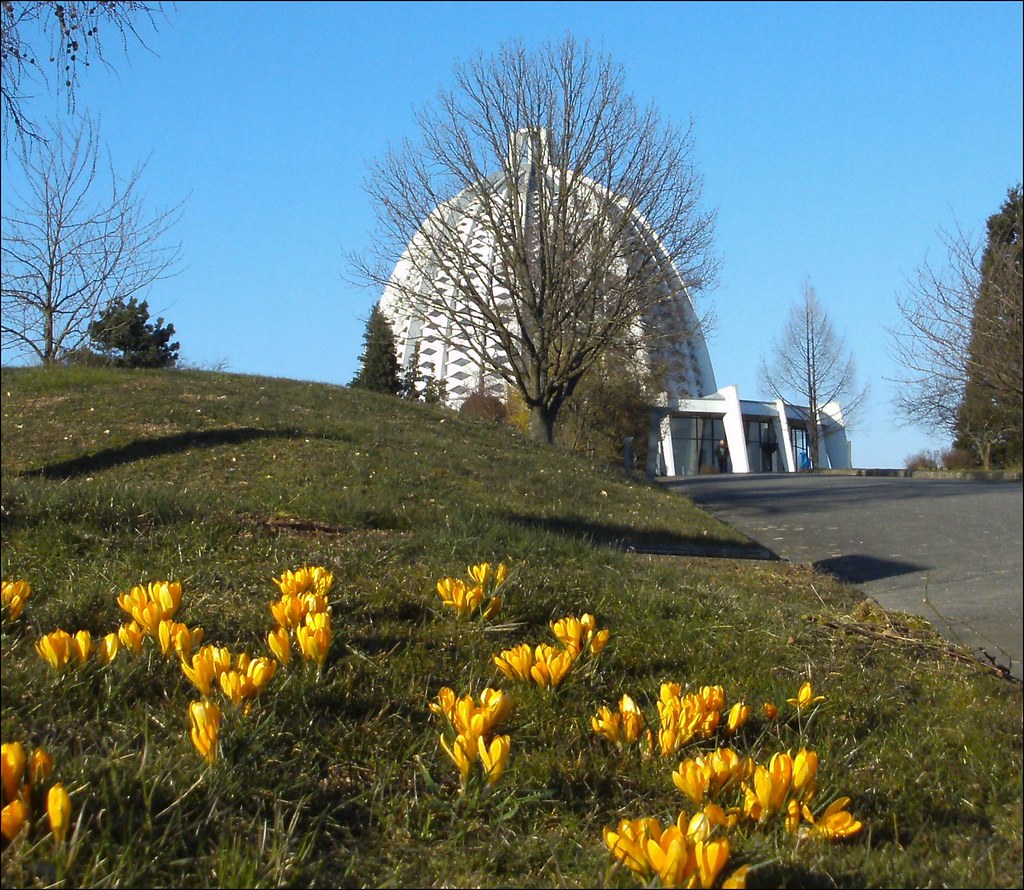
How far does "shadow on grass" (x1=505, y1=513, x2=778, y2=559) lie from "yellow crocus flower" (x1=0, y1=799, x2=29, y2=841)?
5348 mm

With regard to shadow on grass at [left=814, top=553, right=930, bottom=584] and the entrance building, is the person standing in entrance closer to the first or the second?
the entrance building

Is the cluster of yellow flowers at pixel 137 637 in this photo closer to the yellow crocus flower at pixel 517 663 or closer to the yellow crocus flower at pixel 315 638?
the yellow crocus flower at pixel 315 638

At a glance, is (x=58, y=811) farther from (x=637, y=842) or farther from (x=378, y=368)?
(x=378, y=368)

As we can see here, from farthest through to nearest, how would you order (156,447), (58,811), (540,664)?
1. (156,447)
2. (540,664)
3. (58,811)

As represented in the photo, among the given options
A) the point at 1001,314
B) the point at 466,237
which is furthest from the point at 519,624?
the point at 466,237

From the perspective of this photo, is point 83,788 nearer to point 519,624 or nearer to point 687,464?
point 519,624

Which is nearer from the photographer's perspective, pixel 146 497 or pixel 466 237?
pixel 146 497

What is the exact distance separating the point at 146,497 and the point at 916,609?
3.58 m

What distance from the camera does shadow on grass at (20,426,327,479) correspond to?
9.20 meters

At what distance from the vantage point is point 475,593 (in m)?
3.41

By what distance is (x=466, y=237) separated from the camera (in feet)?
78.1

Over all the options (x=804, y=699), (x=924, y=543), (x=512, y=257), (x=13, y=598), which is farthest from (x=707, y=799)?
(x=512, y=257)

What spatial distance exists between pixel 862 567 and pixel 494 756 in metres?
5.18

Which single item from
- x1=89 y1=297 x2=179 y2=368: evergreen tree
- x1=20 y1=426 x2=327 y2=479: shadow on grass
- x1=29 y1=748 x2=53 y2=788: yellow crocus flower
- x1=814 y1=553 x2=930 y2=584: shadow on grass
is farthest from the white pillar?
x1=29 y1=748 x2=53 y2=788: yellow crocus flower
